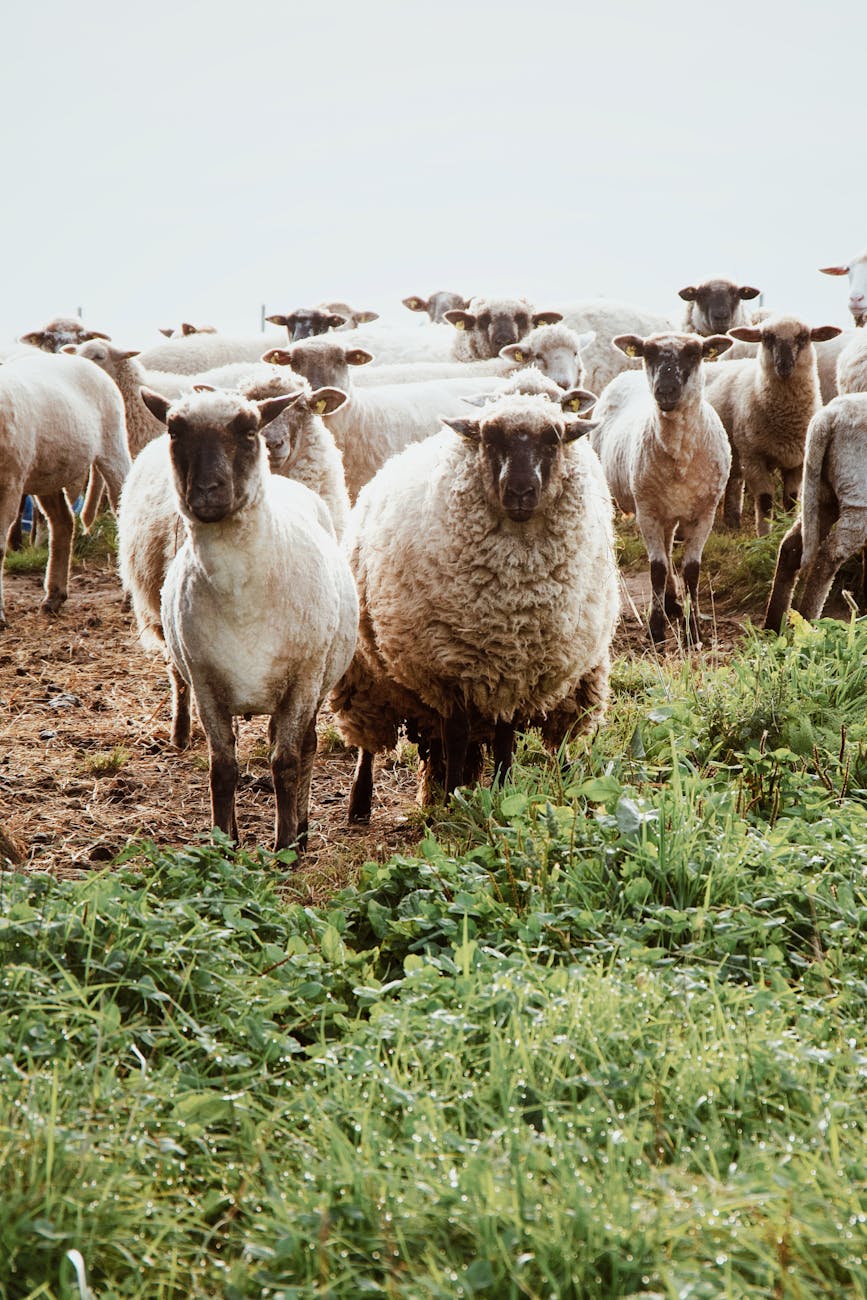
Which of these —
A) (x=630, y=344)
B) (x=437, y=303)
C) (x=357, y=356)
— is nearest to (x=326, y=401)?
(x=357, y=356)

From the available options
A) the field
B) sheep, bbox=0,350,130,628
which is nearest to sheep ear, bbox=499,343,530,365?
sheep, bbox=0,350,130,628

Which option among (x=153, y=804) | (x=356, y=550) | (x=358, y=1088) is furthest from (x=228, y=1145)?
(x=356, y=550)

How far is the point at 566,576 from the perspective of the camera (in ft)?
16.7

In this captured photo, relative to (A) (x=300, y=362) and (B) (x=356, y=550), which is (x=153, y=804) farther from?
(A) (x=300, y=362)

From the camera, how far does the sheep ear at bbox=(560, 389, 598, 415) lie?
6.15m

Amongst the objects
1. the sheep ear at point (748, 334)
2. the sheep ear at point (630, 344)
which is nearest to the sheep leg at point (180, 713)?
the sheep ear at point (630, 344)

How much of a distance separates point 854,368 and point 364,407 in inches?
132

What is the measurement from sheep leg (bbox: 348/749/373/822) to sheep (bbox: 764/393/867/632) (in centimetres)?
253

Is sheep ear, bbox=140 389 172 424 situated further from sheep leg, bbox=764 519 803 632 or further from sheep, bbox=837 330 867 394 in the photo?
sheep, bbox=837 330 867 394

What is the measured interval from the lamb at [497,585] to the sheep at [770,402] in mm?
4632

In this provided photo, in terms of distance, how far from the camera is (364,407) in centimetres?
904

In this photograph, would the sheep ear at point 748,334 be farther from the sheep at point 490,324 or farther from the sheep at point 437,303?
the sheep at point 437,303

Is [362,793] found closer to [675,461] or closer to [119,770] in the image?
[119,770]

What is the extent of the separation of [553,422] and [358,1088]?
10.6ft
